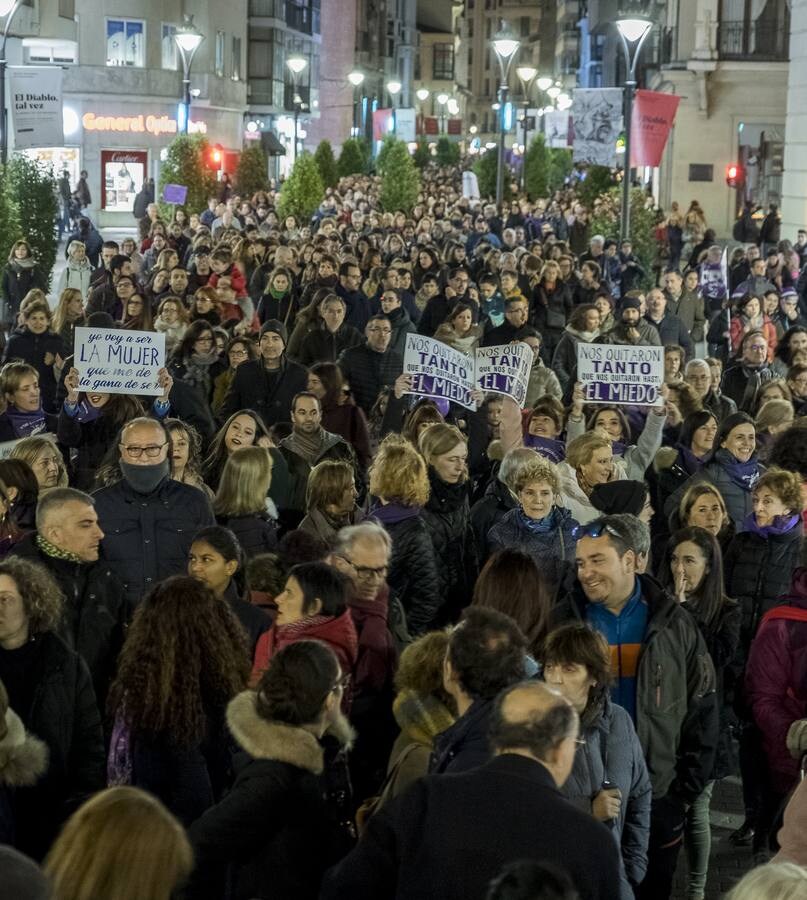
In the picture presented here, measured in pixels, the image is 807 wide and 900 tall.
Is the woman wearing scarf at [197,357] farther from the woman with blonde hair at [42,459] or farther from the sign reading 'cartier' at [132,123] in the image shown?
the sign reading 'cartier' at [132,123]

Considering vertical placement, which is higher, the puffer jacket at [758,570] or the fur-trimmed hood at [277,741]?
the fur-trimmed hood at [277,741]

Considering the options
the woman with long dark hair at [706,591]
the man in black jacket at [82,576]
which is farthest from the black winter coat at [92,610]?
the woman with long dark hair at [706,591]

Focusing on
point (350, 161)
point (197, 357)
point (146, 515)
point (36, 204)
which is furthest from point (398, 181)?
point (146, 515)

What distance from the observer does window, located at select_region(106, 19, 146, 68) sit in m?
55.8

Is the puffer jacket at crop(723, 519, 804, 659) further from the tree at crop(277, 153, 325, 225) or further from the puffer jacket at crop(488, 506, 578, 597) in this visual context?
the tree at crop(277, 153, 325, 225)

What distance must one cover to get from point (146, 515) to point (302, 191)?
30504 millimetres

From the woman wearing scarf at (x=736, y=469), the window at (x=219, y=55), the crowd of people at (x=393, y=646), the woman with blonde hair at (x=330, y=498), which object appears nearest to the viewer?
the crowd of people at (x=393, y=646)

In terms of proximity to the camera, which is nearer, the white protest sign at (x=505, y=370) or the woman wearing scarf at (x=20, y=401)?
the woman wearing scarf at (x=20, y=401)

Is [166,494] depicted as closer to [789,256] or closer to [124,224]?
[789,256]

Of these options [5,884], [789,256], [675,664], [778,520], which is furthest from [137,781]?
[789,256]

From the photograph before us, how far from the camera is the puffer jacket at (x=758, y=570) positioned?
7914 millimetres

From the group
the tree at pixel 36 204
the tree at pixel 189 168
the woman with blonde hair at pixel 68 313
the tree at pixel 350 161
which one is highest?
the tree at pixel 350 161

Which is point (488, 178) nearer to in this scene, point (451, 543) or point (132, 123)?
point (132, 123)

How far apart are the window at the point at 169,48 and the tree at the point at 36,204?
3525 cm
